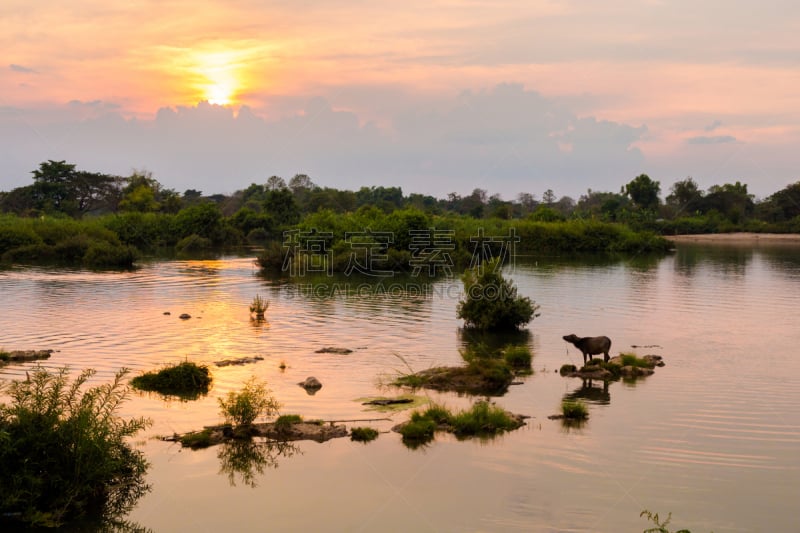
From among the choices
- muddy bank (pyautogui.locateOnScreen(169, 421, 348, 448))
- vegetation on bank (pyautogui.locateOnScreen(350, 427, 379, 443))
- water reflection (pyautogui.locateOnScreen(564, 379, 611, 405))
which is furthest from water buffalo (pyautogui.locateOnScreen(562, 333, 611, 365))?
muddy bank (pyautogui.locateOnScreen(169, 421, 348, 448))

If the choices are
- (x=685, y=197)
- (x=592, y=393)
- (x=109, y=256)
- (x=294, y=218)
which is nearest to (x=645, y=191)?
(x=685, y=197)

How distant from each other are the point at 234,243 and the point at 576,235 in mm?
35415

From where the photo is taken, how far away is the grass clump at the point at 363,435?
14539 mm

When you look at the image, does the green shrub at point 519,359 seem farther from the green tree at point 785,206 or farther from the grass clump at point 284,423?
the green tree at point 785,206

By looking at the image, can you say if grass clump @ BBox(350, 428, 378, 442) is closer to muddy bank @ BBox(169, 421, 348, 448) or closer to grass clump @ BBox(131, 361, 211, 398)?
muddy bank @ BBox(169, 421, 348, 448)

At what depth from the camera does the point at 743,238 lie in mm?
105688

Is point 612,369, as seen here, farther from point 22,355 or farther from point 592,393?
point 22,355

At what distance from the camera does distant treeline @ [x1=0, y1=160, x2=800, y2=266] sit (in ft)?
185

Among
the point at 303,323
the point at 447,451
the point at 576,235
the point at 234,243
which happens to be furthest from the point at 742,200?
the point at 447,451

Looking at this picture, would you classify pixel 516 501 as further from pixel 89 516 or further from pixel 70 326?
pixel 70 326

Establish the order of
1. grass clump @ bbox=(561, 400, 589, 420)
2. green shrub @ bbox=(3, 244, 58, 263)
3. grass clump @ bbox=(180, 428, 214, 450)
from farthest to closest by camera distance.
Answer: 1. green shrub @ bbox=(3, 244, 58, 263)
2. grass clump @ bbox=(561, 400, 589, 420)
3. grass clump @ bbox=(180, 428, 214, 450)

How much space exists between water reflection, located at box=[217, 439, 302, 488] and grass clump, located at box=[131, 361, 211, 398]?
406 centimetres

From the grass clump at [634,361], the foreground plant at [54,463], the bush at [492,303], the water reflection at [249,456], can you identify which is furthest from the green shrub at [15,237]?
the foreground plant at [54,463]

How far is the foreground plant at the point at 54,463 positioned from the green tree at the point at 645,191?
4555 inches
